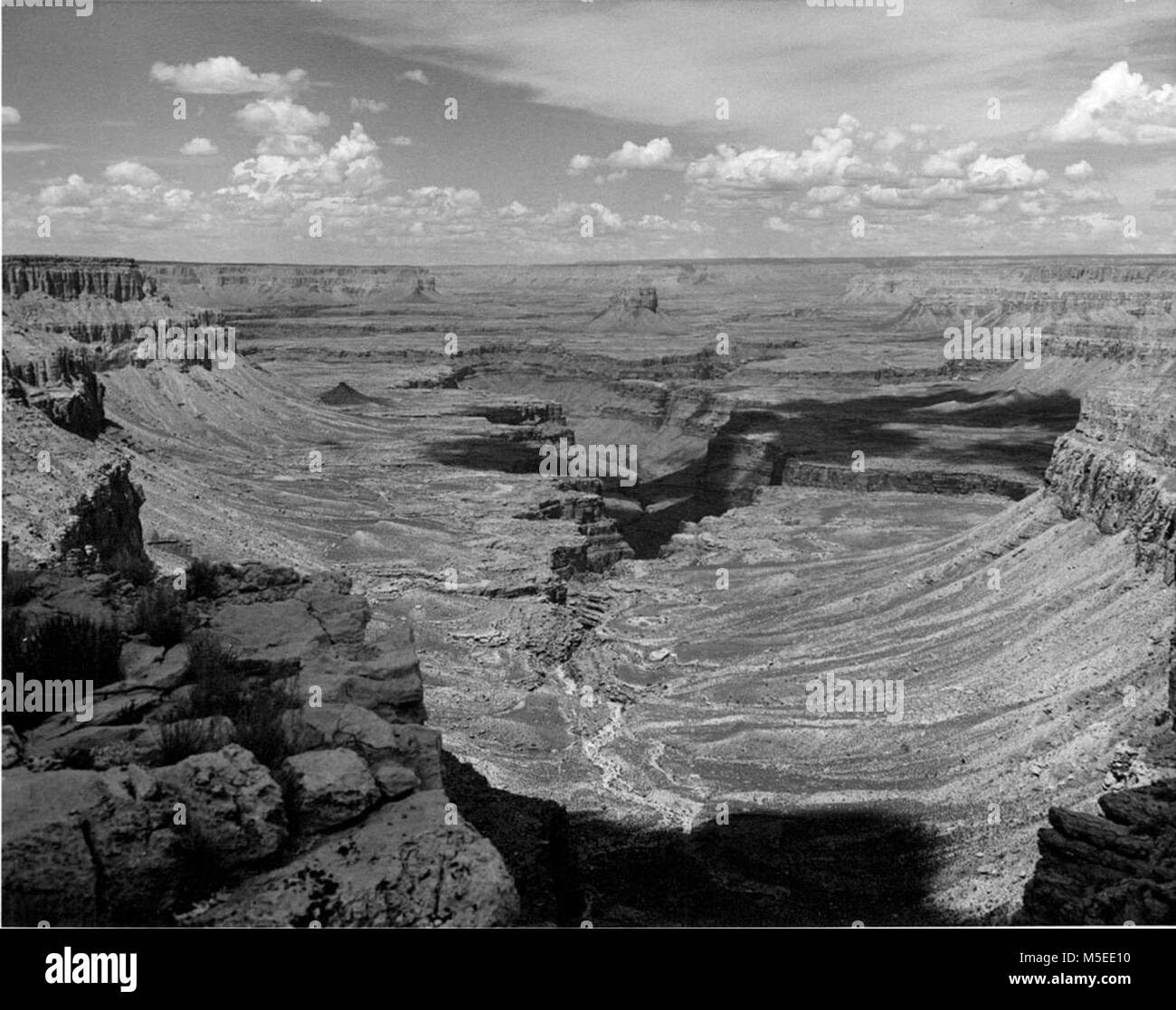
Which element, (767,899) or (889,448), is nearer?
(767,899)

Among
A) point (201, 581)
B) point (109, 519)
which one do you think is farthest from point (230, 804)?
point (109, 519)

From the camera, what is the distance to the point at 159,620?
12344 millimetres

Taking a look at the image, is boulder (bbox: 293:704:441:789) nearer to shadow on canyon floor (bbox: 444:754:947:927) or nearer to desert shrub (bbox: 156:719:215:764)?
desert shrub (bbox: 156:719:215:764)

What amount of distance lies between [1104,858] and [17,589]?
14427 millimetres

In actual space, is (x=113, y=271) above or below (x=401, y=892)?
above

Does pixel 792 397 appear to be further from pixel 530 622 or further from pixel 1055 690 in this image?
pixel 1055 690

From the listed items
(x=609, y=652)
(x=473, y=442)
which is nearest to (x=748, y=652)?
(x=609, y=652)

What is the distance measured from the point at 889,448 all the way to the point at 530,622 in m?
69.4

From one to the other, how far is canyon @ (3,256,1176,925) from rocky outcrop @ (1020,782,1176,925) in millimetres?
63

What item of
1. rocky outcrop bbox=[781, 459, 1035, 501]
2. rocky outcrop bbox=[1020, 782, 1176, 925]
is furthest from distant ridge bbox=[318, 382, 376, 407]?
rocky outcrop bbox=[1020, 782, 1176, 925]

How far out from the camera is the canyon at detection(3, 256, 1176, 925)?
9.62 m

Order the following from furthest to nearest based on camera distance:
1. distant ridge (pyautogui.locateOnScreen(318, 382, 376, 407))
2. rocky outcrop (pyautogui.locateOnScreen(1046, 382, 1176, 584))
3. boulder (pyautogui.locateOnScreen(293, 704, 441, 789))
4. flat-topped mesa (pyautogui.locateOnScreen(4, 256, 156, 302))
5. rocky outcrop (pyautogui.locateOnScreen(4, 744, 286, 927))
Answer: distant ridge (pyautogui.locateOnScreen(318, 382, 376, 407)) < flat-topped mesa (pyautogui.locateOnScreen(4, 256, 156, 302)) < rocky outcrop (pyautogui.locateOnScreen(1046, 382, 1176, 584)) < boulder (pyautogui.locateOnScreen(293, 704, 441, 789)) < rocky outcrop (pyautogui.locateOnScreen(4, 744, 286, 927))

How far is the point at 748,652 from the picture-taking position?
43094mm

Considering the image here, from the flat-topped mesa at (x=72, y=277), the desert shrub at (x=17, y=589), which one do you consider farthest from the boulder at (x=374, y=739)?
the flat-topped mesa at (x=72, y=277)
